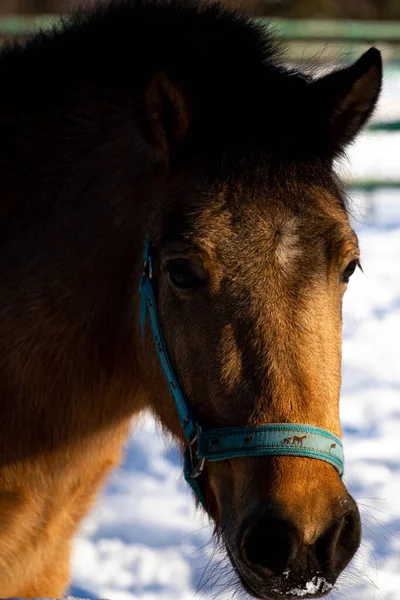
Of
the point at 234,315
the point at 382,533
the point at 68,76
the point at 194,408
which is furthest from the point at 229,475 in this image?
the point at 382,533

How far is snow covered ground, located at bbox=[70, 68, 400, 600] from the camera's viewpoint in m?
4.20

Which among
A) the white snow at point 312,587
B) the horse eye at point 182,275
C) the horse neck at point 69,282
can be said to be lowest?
the white snow at point 312,587

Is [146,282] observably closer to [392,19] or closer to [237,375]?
[237,375]

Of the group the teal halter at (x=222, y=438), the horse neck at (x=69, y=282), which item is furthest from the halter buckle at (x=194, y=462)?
the horse neck at (x=69, y=282)

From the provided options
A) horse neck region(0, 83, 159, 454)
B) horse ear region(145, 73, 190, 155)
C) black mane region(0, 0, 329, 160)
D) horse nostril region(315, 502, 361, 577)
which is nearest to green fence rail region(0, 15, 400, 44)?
black mane region(0, 0, 329, 160)

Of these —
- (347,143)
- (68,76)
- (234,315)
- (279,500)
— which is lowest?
(279,500)

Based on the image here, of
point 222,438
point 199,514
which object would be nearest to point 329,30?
point 199,514

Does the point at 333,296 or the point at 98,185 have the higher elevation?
the point at 98,185

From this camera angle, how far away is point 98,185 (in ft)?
10.1

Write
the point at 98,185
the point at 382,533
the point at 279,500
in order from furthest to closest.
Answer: the point at 382,533, the point at 98,185, the point at 279,500

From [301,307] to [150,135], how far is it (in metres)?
0.77

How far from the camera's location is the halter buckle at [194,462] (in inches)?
102

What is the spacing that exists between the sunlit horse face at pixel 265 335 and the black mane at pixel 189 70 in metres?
0.11

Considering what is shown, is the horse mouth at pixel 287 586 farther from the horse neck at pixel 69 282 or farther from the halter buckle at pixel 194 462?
the horse neck at pixel 69 282
